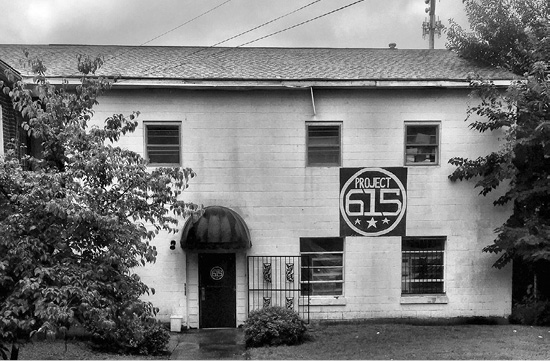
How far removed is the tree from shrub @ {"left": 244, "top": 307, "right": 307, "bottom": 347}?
4348 millimetres

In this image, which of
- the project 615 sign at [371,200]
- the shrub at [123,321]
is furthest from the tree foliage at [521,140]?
the shrub at [123,321]

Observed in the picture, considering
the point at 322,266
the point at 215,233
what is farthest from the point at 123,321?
the point at 322,266

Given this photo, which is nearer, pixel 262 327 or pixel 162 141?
pixel 262 327

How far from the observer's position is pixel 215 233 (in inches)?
449

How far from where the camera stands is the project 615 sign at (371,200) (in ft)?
40.2

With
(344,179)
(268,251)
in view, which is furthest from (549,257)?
(268,251)

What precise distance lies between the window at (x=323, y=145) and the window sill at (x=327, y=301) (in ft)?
12.1

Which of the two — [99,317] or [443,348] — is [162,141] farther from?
[443,348]

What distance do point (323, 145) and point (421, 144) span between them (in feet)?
8.93

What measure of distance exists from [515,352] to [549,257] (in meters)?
3.06

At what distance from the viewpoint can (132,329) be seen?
21.4 ft

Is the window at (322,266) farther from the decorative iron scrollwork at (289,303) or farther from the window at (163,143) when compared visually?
the window at (163,143)

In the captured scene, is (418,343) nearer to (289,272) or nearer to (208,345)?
(289,272)

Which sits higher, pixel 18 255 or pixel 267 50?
pixel 267 50
